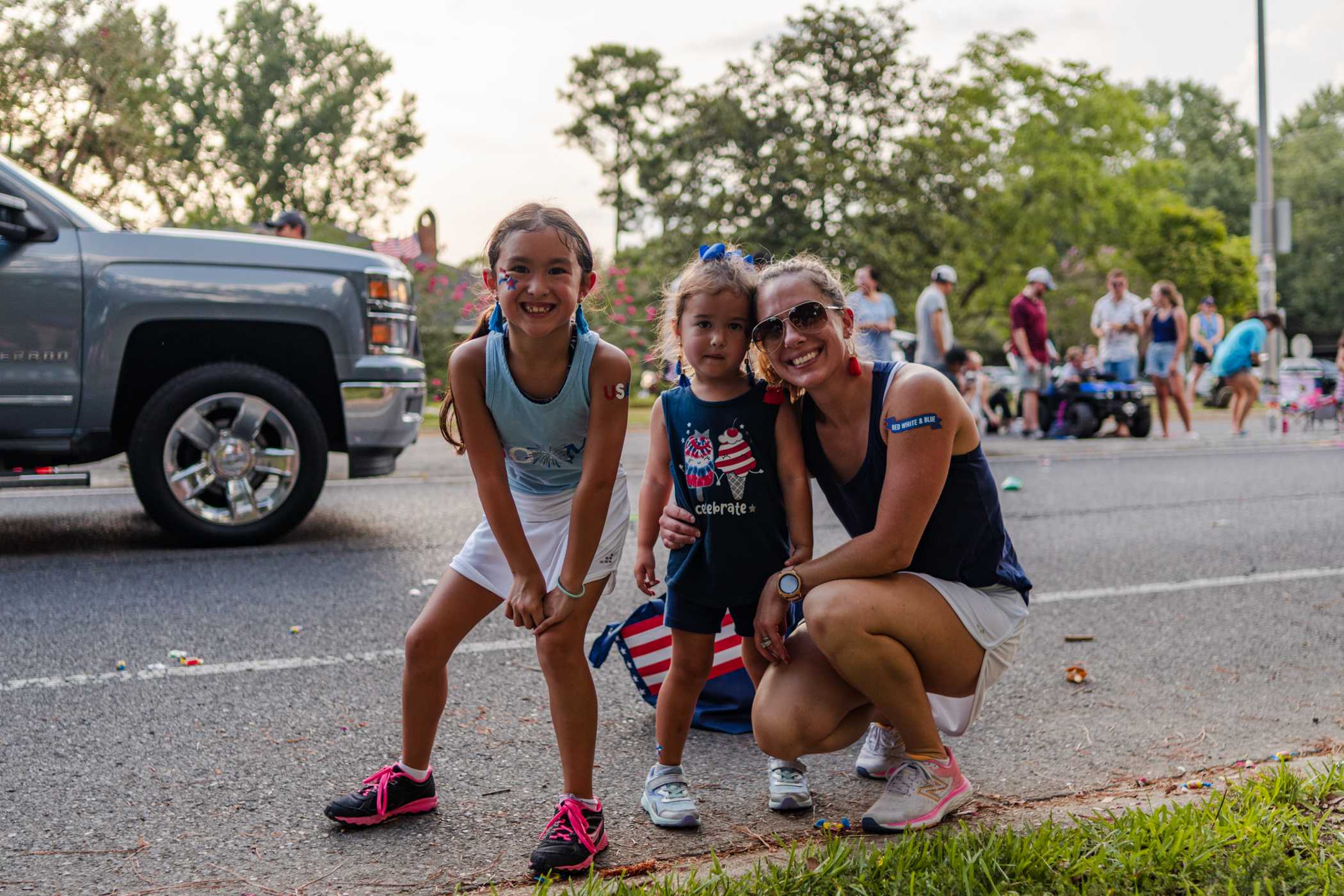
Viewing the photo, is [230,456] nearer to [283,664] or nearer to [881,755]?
[283,664]

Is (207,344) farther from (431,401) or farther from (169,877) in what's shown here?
(431,401)

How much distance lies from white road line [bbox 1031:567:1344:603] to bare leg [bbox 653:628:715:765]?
288 centimetres

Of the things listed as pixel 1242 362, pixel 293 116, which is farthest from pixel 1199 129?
pixel 1242 362

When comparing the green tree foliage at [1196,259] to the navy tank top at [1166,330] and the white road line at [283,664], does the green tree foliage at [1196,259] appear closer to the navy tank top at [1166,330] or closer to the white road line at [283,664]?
the navy tank top at [1166,330]

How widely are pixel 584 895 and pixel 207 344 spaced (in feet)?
16.7

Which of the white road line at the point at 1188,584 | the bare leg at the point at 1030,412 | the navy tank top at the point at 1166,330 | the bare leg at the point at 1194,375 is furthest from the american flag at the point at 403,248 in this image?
the white road line at the point at 1188,584

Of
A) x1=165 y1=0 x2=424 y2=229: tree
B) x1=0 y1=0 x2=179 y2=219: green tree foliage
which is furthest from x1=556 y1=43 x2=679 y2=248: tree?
x1=0 y1=0 x2=179 y2=219: green tree foliage

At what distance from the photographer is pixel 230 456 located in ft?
20.8

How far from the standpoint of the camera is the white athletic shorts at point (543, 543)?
2920 mm

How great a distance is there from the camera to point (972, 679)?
3117mm

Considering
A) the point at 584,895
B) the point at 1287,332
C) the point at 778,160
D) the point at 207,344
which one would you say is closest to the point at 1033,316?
the point at 207,344

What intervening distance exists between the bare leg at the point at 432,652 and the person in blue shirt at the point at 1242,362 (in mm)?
14458

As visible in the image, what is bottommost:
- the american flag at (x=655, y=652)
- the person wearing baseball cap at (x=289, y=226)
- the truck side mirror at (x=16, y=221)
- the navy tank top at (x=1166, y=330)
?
the american flag at (x=655, y=652)

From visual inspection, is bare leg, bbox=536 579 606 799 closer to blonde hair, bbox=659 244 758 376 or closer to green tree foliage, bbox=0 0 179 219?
blonde hair, bbox=659 244 758 376
